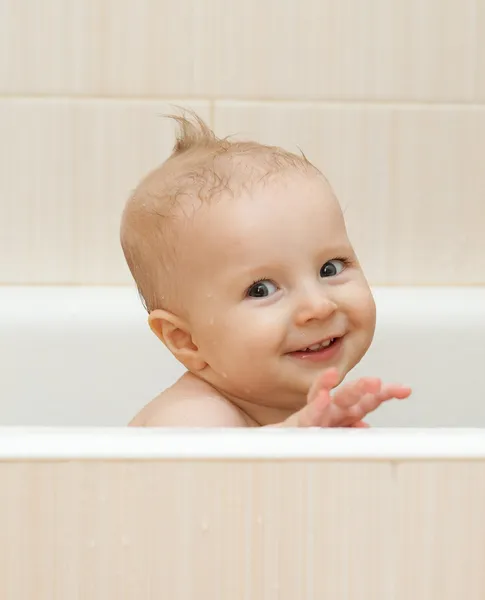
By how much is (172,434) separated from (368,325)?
428 mm

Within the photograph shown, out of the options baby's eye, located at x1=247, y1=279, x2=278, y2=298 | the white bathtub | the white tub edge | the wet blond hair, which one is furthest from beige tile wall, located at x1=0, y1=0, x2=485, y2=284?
the white tub edge

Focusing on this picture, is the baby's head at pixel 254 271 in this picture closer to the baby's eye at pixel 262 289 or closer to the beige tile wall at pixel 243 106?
the baby's eye at pixel 262 289

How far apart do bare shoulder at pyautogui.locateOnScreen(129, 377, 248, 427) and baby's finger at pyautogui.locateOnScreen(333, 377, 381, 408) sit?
262mm

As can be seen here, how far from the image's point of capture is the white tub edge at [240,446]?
0.69 m

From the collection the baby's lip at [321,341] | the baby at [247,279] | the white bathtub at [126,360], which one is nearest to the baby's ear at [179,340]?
the baby at [247,279]

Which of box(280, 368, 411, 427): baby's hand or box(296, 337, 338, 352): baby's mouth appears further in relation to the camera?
box(296, 337, 338, 352): baby's mouth

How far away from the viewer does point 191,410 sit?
110 centimetres

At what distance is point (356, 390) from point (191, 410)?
12.1 inches

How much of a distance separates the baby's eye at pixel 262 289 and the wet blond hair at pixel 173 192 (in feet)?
0.30

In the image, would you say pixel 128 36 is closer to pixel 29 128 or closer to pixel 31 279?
pixel 29 128

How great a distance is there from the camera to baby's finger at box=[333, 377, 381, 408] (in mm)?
822

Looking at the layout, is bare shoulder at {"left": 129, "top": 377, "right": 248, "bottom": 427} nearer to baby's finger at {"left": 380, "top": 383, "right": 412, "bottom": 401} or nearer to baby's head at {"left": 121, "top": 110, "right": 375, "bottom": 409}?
baby's head at {"left": 121, "top": 110, "right": 375, "bottom": 409}
